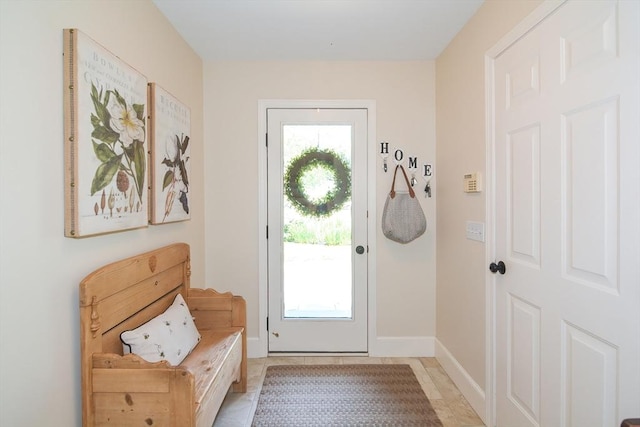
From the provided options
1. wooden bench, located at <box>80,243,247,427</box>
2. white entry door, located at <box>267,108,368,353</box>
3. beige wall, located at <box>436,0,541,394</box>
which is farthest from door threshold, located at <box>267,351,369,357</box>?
wooden bench, located at <box>80,243,247,427</box>

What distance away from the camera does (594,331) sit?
3.86 ft

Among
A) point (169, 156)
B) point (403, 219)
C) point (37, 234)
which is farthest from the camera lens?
point (403, 219)

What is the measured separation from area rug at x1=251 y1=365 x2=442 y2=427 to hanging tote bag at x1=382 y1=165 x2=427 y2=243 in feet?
3.50

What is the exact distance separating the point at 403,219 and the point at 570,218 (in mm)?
1272

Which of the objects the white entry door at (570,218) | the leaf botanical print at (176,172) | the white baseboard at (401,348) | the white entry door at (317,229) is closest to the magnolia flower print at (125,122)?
Result: the leaf botanical print at (176,172)

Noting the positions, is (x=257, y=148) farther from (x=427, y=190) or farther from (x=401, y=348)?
(x=401, y=348)

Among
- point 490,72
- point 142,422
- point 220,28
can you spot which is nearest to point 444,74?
point 490,72

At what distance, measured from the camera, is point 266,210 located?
2.68 m

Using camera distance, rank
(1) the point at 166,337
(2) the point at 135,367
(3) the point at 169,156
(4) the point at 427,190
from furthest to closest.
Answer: (4) the point at 427,190
(3) the point at 169,156
(1) the point at 166,337
(2) the point at 135,367

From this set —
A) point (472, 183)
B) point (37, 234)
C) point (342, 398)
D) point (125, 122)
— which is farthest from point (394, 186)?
point (37, 234)

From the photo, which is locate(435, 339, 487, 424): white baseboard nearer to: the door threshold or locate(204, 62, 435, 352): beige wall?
locate(204, 62, 435, 352): beige wall

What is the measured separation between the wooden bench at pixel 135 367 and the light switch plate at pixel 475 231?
5.52 ft

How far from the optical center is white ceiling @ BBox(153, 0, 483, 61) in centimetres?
193

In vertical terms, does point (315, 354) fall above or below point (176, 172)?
below
